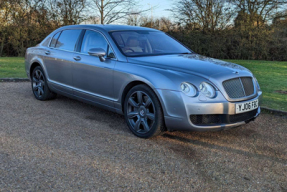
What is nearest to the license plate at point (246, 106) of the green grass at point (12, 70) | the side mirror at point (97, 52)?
the side mirror at point (97, 52)

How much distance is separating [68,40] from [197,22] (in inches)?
701

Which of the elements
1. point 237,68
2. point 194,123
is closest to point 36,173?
point 194,123

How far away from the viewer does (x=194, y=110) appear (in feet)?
13.0

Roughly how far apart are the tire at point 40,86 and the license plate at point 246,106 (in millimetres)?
4086

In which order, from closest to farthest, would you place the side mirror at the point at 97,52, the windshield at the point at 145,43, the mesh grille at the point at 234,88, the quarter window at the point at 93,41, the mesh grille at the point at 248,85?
the mesh grille at the point at 234,88, the mesh grille at the point at 248,85, the side mirror at the point at 97,52, the windshield at the point at 145,43, the quarter window at the point at 93,41

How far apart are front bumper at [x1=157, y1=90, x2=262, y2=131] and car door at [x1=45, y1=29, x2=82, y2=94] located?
92.6 inches

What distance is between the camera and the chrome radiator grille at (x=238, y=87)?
4.17m

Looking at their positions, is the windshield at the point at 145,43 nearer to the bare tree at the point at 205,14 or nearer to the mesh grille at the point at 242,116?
the mesh grille at the point at 242,116

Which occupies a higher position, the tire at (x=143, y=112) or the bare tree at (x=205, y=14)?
the bare tree at (x=205, y=14)

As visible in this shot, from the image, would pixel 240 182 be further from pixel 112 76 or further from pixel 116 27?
pixel 116 27

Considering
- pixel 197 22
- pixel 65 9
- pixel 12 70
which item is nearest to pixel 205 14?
pixel 197 22

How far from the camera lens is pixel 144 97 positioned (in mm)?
4484

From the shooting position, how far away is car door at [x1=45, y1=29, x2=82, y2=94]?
5.84 m

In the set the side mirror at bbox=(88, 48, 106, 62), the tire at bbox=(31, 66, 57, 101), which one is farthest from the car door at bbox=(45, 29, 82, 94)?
the side mirror at bbox=(88, 48, 106, 62)
